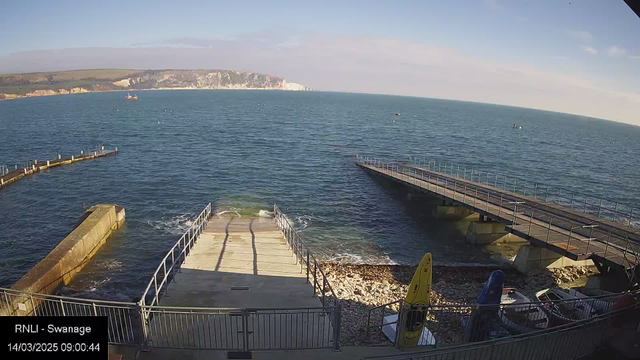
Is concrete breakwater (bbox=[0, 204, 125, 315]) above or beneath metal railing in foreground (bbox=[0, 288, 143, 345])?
beneath

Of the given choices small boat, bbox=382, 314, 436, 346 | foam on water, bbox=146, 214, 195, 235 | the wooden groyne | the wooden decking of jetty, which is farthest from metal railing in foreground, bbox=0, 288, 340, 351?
the wooden groyne

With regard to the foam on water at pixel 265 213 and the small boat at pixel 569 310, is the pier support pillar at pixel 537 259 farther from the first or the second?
the foam on water at pixel 265 213

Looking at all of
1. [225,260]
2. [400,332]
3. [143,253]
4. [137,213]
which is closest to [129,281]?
[143,253]

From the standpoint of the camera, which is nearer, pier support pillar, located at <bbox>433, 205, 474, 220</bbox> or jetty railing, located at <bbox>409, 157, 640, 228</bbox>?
pier support pillar, located at <bbox>433, 205, 474, 220</bbox>

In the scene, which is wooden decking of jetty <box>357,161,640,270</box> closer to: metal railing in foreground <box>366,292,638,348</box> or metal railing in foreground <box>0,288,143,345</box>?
metal railing in foreground <box>366,292,638,348</box>

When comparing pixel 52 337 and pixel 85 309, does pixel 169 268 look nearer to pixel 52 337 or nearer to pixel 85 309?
pixel 85 309

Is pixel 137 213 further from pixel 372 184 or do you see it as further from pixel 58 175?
pixel 372 184

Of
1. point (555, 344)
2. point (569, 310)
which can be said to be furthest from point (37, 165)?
point (555, 344)
